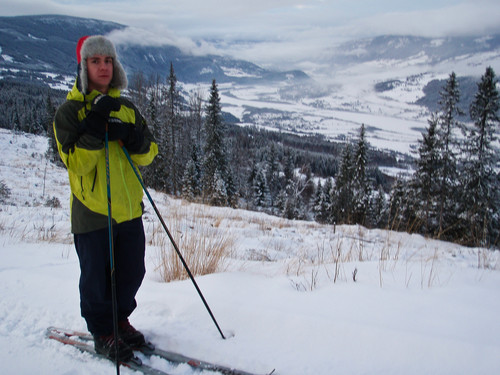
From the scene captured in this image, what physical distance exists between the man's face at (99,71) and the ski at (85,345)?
5.74 ft

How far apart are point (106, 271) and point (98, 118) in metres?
1.07

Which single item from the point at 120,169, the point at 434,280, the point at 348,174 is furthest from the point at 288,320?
the point at 348,174

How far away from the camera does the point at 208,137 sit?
30.3 metres

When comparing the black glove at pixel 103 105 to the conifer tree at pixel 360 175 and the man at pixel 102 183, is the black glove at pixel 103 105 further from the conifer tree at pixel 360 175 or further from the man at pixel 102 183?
the conifer tree at pixel 360 175

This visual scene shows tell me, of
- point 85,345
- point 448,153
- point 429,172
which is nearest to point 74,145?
point 85,345

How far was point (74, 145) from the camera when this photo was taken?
6.17ft

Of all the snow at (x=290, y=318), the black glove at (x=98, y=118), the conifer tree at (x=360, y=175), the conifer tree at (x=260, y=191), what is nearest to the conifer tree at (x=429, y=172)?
the conifer tree at (x=360, y=175)

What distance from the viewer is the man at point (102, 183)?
1884mm

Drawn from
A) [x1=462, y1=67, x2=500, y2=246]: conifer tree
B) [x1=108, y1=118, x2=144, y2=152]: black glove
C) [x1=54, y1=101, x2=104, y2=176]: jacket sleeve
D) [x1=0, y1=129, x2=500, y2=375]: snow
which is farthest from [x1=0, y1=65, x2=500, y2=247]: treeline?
[x1=54, y1=101, x2=104, y2=176]: jacket sleeve

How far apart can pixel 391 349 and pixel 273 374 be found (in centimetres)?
74

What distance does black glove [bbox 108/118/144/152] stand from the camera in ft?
6.47

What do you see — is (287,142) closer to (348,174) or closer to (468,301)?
(348,174)

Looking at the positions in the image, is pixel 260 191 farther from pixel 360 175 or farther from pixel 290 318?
pixel 290 318

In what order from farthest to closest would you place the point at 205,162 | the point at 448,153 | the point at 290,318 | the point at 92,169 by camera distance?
the point at 205,162
the point at 448,153
the point at 290,318
the point at 92,169
